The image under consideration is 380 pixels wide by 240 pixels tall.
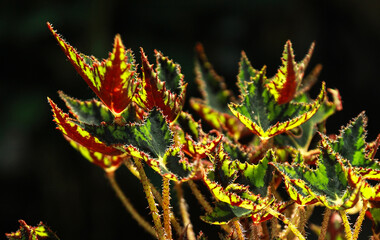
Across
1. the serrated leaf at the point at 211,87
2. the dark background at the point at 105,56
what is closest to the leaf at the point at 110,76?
the serrated leaf at the point at 211,87

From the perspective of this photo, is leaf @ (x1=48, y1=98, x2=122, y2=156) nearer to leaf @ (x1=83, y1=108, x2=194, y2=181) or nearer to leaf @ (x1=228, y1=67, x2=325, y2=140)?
leaf @ (x1=83, y1=108, x2=194, y2=181)

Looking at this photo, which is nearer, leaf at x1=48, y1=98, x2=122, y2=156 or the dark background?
leaf at x1=48, y1=98, x2=122, y2=156

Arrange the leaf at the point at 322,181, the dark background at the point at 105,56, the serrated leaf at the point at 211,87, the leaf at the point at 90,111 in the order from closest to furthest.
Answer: the leaf at the point at 322,181
the leaf at the point at 90,111
the serrated leaf at the point at 211,87
the dark background at the point at 105,56

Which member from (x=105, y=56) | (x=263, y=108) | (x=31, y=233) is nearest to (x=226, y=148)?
(x=263, y=108)

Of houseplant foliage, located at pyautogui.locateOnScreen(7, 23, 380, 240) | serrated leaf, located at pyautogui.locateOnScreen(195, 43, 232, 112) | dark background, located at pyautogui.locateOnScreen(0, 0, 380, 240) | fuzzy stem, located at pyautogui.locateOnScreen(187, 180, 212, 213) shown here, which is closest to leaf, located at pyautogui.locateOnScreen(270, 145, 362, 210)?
houseplant foliage, located at pyautogui.locateOnScreen(7, 23, 380, 240)

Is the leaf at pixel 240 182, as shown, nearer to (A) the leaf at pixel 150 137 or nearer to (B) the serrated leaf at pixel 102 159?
(A) the leaf at pixel 150 137

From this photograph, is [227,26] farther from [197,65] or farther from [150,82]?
[150,82]

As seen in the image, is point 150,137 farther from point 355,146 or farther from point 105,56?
point 105,56
